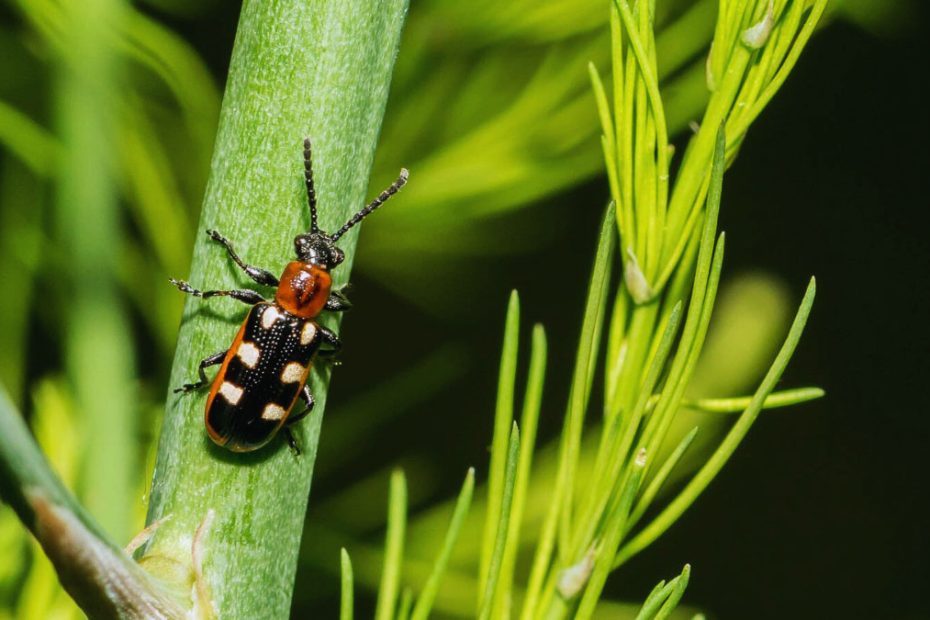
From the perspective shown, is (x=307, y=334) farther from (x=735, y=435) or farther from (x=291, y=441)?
(x=735, y=435)

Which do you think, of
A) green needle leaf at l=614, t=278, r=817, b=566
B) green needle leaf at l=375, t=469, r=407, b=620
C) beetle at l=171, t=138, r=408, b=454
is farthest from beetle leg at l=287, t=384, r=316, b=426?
green needle leaf at l=614, t=278, r=817, b=566

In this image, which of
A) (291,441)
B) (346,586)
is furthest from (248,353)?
(346,586)

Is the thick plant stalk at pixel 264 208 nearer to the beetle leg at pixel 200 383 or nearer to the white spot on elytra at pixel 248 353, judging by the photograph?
the beetle leg at pixel 200 383

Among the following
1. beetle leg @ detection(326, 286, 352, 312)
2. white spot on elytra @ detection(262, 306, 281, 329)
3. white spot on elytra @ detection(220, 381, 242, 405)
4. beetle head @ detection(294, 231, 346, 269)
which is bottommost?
white spot on elytra @ detection(220, 381, 242, 405)

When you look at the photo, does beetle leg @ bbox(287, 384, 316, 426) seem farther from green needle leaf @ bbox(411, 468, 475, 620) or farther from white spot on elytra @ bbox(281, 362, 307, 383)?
green needle leaf @ bbox(411, 468, 475, 620)

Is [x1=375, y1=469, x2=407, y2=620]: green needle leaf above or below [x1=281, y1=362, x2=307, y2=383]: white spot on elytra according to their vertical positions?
below

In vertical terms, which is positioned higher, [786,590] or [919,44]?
[919,44]

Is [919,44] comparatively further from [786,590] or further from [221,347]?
[221,347]

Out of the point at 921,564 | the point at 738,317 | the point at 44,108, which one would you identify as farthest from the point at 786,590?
the point at 44,108
